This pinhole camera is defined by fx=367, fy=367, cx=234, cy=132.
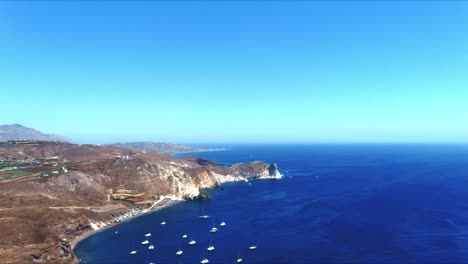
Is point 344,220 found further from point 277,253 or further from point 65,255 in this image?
point 65,255

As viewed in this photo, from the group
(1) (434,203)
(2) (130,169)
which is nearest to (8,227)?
(2) (130,169)

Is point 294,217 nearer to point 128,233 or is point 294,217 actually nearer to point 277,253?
point 277,253

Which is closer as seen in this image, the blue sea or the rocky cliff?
the rocky cliff

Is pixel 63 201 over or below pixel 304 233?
over

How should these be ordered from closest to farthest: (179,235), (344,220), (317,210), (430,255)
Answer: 1. (430,255)
2. (179,235)
3. (344,220)
4. (317,210)

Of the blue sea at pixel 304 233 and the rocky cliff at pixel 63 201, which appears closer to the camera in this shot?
the rocky cliff at pixel 63 201

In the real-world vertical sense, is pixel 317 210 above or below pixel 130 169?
below

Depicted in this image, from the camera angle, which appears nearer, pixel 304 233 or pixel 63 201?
pixel 304 233

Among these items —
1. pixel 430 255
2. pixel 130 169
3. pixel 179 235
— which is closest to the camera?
pixel 430 255

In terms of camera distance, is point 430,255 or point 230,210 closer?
point 430,255
